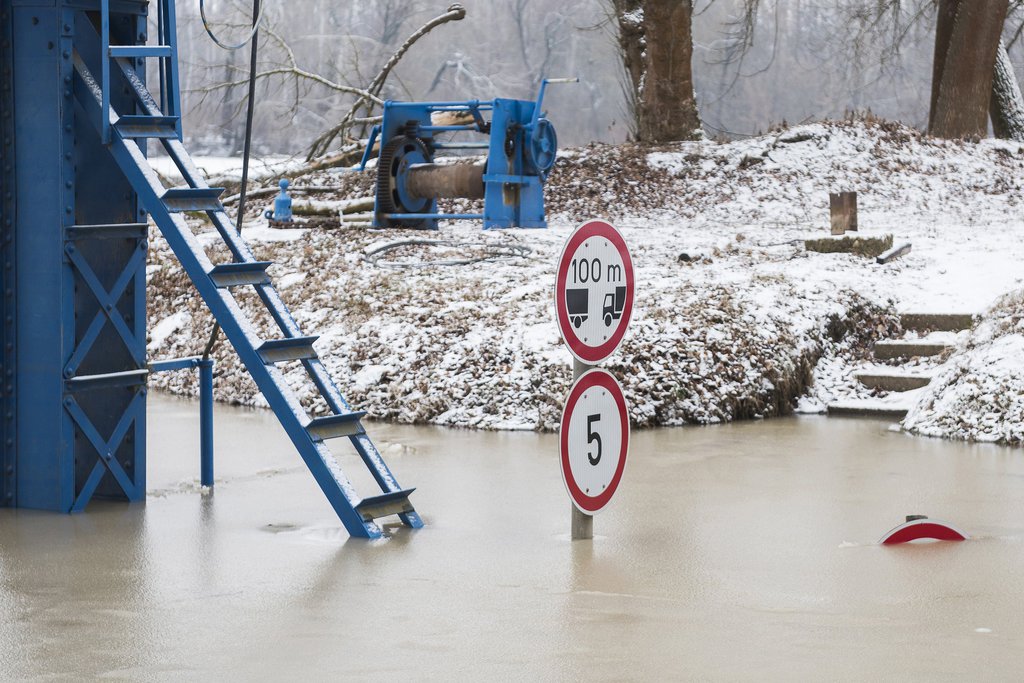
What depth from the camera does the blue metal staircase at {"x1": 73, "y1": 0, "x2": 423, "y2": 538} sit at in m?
6.07

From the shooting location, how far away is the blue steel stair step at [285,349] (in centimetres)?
617

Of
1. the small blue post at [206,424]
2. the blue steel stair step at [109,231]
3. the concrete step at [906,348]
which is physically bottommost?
the small blue post at [206,424]

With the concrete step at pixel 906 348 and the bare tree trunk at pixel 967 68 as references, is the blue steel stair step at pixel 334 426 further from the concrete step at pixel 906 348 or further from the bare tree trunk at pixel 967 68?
the bare tree trunk at pixel 967 68

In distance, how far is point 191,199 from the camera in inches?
→ 255

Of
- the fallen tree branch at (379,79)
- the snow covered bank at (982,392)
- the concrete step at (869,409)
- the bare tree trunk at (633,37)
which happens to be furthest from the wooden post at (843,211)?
the fallen tree branch at (379,79)

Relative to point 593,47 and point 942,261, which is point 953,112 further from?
point 593,47

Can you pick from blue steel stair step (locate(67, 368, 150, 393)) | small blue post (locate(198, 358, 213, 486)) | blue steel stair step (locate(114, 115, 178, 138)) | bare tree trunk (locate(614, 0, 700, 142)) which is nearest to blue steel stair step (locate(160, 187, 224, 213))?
blue steel stair step (locate(114, 115, 178, 138))

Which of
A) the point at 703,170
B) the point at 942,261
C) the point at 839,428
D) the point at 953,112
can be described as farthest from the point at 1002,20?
the point at 839,428

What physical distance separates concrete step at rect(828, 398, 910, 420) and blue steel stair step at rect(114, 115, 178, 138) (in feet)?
18.6

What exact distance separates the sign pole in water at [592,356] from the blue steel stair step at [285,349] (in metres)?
1.26

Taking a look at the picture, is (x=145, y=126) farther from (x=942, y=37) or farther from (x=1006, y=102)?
(x=1006, y=102)

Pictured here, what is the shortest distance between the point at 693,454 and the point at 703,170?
12.5m

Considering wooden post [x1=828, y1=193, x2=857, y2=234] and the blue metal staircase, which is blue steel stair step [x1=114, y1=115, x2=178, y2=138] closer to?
the blue metal staircase

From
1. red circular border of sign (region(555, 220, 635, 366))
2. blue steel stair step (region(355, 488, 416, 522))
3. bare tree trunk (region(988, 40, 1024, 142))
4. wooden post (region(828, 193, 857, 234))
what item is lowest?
blue steel stair step (region(355, 488, 416, 522))
